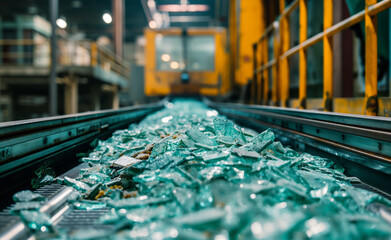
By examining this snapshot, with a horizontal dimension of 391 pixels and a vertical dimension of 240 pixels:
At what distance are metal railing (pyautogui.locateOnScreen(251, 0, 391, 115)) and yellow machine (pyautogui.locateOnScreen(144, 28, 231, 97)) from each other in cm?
262

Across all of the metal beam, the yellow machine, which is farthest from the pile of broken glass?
the yellow machine

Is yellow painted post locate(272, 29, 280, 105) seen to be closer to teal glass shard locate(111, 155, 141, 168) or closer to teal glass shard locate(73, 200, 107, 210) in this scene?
teal glass shard locate(111, 155, 141, 168)

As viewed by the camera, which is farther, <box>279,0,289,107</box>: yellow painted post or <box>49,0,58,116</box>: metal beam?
<box>49,0,58,116</box>: metal beam

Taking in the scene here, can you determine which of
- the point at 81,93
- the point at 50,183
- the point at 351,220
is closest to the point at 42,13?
the point at 81,93

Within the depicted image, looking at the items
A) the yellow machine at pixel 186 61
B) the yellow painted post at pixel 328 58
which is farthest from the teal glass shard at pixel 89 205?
the yellow machine at pixel 186 61

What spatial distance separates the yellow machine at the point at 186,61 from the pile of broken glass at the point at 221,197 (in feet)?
24.4

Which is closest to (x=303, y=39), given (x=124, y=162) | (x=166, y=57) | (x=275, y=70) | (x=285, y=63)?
(x=285, y=63)

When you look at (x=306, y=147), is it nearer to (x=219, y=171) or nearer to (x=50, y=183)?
(x=219, y=171)

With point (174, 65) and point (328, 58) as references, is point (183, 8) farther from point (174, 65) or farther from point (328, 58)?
point (328, 58)

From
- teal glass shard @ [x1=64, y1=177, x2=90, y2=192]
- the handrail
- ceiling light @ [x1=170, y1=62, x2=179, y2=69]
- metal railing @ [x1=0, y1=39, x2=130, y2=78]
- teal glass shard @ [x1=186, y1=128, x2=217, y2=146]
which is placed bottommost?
teal glass shard @ [x1=64, y1=177, x2=90, y2=192]

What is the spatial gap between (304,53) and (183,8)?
16240 mm

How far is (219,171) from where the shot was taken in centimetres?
159

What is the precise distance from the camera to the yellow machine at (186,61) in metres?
9.56

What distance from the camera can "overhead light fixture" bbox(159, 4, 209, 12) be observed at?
18547mm
